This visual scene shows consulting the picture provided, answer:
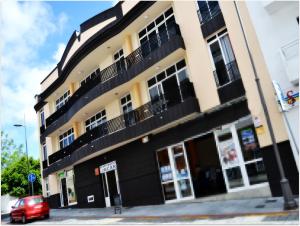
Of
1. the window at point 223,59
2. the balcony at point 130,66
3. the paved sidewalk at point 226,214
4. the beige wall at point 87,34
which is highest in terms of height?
the beige wall at point 87,34

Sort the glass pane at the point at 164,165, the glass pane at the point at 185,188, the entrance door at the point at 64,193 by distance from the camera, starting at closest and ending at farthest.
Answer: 1. the glass pane at the point at 185,188
2. the glass pane at the point at 164,165
3. the entrance door at the point at 64,193

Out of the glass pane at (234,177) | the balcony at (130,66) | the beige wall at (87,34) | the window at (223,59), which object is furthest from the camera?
the beige wall at (87,34)

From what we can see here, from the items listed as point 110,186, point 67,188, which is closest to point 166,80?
point 110,186

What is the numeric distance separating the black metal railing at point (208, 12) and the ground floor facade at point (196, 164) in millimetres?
4372

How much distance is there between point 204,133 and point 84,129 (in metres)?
12.7

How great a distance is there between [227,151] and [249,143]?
1.15 meters

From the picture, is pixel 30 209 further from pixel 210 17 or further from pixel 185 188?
pixel 210 17

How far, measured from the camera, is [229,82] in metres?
14.0

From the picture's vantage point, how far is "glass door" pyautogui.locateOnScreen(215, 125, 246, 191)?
13.8 metres

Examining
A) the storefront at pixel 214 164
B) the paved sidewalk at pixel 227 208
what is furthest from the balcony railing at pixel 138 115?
the paved sidewalk at pixel 227 208

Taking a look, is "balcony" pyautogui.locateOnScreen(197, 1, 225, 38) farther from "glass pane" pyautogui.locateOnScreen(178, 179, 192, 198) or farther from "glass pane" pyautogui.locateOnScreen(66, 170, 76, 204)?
"glass pane" pyautogui.locateOnScreen(66, 170, 76, 204)

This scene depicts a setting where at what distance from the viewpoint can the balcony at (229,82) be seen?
13523mm

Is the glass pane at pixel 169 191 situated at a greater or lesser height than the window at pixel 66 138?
lesser

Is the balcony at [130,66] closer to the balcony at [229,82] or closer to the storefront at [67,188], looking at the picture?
the balcony at [229,82]
